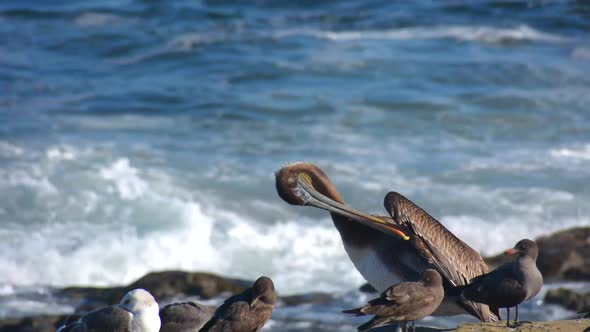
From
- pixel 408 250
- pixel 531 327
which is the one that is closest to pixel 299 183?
pixel 408 250

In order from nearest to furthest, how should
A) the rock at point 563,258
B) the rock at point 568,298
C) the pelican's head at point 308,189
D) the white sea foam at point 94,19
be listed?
the pelican's head at point 308,189, the rock at point 568,298, the rock at point 563,258, the white sea foam at point 94,19

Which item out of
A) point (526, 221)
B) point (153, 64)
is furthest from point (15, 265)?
point (153, 64)

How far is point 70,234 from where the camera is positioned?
18.0m

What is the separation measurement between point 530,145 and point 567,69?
636 centimetres

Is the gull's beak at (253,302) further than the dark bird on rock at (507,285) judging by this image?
Yes

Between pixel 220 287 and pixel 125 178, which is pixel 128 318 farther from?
pixel 125 178

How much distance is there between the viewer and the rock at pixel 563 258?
14500 millimetres

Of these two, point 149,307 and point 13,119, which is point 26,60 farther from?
point 149,307

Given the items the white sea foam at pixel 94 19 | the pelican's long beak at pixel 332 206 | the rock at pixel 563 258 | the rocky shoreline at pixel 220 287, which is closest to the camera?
the pelican's long beak at pixel 332 206

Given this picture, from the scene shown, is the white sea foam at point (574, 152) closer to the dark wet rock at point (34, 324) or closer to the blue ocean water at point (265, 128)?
the blue ocean water at point (265, 128)

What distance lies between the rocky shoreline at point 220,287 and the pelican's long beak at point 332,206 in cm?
437

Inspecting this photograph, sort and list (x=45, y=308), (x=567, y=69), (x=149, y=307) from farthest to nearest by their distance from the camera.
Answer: (x=567, y=69)
(x=45, y=308)
(x=149, y=307)

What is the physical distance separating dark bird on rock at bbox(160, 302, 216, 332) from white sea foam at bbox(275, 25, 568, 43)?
23835mm

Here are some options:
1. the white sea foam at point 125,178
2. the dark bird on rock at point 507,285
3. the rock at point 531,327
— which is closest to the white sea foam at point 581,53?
the white sea foam at point 125,178
